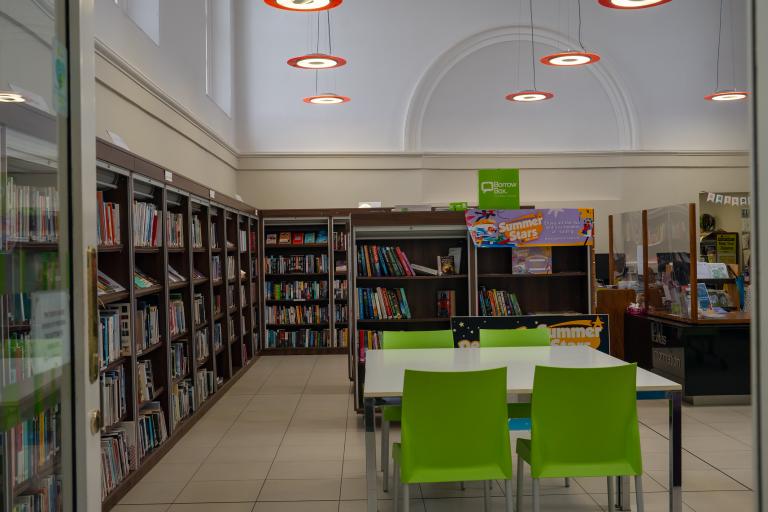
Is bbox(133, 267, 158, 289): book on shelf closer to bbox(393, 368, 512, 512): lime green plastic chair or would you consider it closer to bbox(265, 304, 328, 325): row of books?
bbox(393, 368, 512, 512): lime green plastic chair

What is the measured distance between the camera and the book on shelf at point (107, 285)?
14.3 feet

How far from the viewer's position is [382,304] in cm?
661

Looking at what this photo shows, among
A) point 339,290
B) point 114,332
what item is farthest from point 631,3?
point 339,290

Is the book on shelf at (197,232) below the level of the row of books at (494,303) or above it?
above

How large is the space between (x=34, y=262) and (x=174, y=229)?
456cm

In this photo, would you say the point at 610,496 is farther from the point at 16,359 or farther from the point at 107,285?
the point at 16,359

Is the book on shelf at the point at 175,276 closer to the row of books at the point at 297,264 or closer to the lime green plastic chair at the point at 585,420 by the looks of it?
the lime green plastic chair at the point at 585,420

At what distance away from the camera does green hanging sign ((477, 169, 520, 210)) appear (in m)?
6.48

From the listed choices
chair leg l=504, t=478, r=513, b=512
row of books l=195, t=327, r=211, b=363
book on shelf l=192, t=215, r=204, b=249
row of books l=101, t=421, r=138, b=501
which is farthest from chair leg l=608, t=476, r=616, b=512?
book on shelf l=192, t=215, r=204, b=249

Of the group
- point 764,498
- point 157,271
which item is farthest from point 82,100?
point 157,271

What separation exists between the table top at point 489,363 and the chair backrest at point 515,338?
0.17 meters

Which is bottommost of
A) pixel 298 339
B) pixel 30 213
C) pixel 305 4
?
pixel 298 339

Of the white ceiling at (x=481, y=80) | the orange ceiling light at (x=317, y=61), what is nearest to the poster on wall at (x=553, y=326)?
the orange ceiling light at (x=317, y=61)

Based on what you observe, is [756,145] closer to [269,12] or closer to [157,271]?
[157,271]
